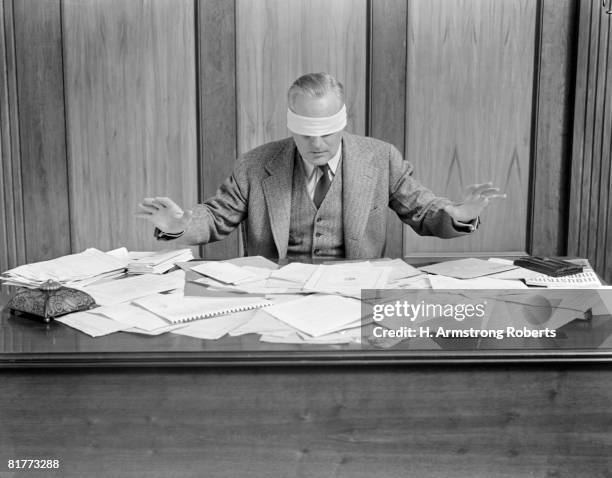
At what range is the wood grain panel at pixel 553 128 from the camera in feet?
12.7

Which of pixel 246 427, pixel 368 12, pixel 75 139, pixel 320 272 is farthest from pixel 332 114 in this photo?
pixel 75 139

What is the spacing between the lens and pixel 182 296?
78.8 inches

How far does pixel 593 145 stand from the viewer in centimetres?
391

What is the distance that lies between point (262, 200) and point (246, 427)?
1.32m

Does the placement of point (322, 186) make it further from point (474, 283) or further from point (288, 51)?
point (288, 51)

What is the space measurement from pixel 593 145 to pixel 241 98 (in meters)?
1.77

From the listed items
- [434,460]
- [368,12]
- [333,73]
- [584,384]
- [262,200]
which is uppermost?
[368,12]

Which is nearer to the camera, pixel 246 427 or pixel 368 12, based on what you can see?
pixel 246 427

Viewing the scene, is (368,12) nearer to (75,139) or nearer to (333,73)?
(333,73)

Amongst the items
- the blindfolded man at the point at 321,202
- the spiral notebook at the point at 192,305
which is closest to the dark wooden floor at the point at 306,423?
the spiral notebook at the point at 192,305

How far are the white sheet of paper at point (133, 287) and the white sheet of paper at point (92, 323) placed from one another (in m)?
0.11

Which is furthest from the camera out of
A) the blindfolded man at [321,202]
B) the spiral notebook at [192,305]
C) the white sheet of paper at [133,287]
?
the blindfolded man at [321,202]

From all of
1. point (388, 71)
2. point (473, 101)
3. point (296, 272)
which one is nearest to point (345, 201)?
point (296, 272)

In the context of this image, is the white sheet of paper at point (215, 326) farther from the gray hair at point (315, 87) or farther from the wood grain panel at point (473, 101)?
the wood grain panel at point (473, 101)
